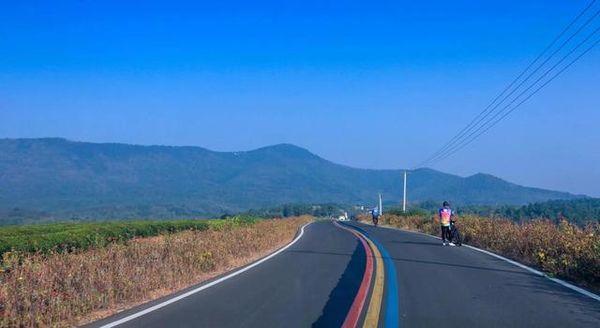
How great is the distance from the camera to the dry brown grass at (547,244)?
52.6 ft

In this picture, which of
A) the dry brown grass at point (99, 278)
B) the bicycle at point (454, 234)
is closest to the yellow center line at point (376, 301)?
the dry brown grass at point (99, 278)

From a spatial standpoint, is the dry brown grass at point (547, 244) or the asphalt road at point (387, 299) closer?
the asphalt road at point (387, 299)

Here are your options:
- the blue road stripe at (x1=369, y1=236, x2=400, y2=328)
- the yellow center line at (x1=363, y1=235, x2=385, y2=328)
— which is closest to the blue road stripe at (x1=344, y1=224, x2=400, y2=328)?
the blue road stripe at (x1=369, y1=236, x2=400, y2=328)

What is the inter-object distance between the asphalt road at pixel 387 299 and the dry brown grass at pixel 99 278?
615 mm

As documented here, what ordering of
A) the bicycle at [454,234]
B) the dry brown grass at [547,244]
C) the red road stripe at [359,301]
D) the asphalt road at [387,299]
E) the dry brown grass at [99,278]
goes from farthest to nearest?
the bicycle at [454,234], the dry brown grass at [547,244], the asphalt road at [387,299], the red road stripe at [359,301], the dry brown grass at [99,278]

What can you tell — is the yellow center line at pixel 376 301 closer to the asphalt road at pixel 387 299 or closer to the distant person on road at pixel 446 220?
the asphalt road at pixel 387 299

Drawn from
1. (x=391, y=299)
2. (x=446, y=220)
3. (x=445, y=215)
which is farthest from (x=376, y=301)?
(x=446, y=220)

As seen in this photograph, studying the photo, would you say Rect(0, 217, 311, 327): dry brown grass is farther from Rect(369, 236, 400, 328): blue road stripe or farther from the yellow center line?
Rect(369, 236, 400, 328): blue road stripe

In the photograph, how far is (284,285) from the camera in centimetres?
1432

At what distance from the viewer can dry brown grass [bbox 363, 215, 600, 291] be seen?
1603 cm

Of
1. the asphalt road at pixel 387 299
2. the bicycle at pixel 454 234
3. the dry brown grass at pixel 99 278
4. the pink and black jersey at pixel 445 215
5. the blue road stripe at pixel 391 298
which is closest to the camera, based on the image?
the dry brown grass at pixel 99 278

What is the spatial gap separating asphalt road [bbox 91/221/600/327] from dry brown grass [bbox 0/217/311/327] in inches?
A: 24.2

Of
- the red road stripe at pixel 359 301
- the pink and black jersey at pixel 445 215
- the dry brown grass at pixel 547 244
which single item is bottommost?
the red road stripe at pixel 359 301

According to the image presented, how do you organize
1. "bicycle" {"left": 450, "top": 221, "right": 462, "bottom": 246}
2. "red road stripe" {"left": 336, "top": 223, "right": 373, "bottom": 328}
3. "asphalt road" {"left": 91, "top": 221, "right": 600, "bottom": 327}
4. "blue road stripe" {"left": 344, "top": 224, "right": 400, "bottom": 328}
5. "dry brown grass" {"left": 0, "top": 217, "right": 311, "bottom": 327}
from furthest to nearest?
"bicycle" {"left": 450, "top": 221, "right": 462, "bottom": 246}, "asphalt road" {"left": 91, "top": 221, "right": 600, "bottom": 327}, "blue road stripe" {"left": 344, "top": 224, "right": 400, "bottom": 328}, "red road stripe" {"left": 336, "top": 223, "right": 373, "bottom": 328}, "dry brown grass" {"left": 0, "top": 217, "right": 311, "bottom": 327}
